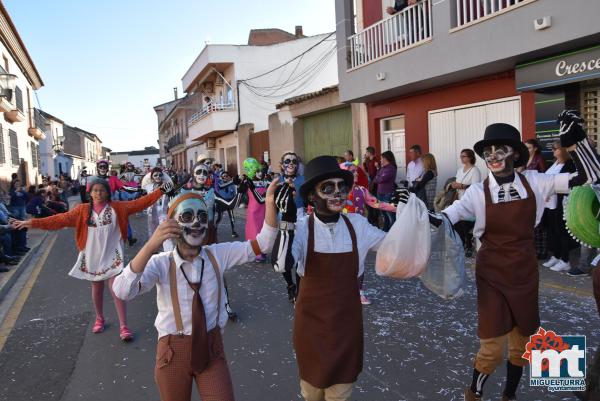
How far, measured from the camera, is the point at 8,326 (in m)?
6.15

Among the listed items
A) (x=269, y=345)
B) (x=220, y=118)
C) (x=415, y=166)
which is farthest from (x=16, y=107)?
(x=269, y=345)

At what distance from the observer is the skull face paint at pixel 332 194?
9.66 feet

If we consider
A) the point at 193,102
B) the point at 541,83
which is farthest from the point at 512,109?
the point at 193,102

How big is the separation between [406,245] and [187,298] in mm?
1362

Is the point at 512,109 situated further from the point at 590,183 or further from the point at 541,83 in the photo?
the point at 590,183

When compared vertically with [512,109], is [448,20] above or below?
above

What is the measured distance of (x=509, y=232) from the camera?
3.33 m

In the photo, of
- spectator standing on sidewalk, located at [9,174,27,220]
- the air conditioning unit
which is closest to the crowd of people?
spectator standing on sidewalk, located at [9,174,27,220]

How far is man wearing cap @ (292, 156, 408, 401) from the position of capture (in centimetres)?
288

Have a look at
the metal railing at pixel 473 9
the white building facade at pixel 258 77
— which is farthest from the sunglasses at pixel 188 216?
the white building facade at pixel 258 77

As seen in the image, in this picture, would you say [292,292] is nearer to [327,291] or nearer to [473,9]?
[327,291]

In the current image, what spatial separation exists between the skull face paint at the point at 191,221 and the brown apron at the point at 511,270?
1.89 m

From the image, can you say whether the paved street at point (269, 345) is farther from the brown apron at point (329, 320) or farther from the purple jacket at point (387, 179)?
the purple jacket at point (387, 179)

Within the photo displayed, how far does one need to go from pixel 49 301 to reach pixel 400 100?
969 centimetres
